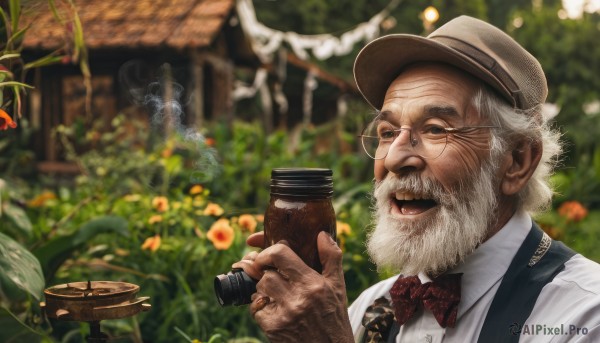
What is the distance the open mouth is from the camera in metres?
1.94

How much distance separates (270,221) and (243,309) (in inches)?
71.5

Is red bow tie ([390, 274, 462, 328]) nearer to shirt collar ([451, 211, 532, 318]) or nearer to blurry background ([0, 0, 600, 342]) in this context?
shirt collar ([451, 211, 532, 318])

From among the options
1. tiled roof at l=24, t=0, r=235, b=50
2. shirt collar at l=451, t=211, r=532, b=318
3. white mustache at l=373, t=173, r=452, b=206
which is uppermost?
tiled roof at l=24, t=0, r=235, b=50

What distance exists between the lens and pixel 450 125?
1930 millimetres

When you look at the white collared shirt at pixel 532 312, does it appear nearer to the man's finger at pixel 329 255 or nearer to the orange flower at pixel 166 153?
the man's finger at pixel 329 255

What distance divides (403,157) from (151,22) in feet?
28.3

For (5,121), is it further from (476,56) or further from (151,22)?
(151,22)

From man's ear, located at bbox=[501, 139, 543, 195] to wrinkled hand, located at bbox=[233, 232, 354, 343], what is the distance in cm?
70

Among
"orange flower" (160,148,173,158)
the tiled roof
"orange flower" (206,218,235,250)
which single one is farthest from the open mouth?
the tiled roof

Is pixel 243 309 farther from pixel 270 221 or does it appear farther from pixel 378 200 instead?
pixel 270 221

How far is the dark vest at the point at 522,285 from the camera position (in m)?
1.73

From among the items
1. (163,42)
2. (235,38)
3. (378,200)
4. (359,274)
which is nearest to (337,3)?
(235,38)

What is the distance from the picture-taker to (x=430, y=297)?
1917mm

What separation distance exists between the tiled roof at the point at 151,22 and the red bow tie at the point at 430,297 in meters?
7.58
